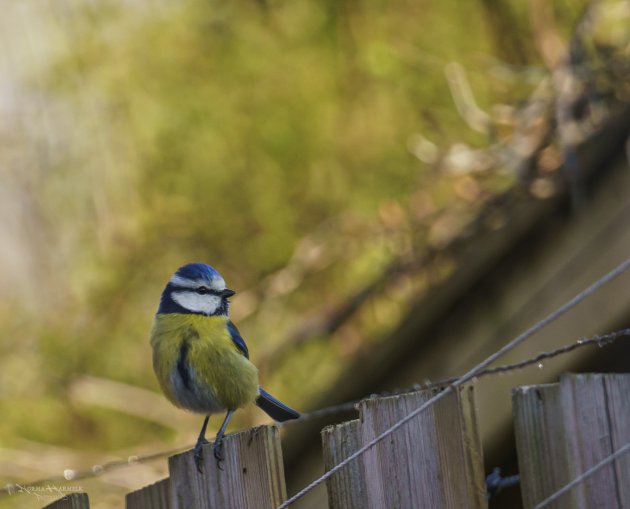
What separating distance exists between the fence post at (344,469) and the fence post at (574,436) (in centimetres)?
26

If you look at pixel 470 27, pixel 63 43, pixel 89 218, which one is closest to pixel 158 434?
pixel 89 218

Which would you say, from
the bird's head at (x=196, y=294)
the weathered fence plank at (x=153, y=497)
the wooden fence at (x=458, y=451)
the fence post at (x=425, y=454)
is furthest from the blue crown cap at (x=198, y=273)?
the fence post at (x=425, y=454)

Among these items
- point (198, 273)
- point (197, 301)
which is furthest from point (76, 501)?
point (198, 273)

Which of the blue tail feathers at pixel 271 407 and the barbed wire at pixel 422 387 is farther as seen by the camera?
the blue tail feathers at pixel 271 407

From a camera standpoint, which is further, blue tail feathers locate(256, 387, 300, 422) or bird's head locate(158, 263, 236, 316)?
bird's head locate(158, 263, 236, 316)

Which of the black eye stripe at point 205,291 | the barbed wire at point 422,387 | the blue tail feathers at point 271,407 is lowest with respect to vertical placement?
the barbed wire at point 422,387

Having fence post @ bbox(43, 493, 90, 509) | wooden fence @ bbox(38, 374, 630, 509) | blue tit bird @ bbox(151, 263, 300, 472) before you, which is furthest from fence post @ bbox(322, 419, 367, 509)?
blue tit bird @ bbox(151, 263, 300, 472)

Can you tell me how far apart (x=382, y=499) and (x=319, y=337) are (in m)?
2.86

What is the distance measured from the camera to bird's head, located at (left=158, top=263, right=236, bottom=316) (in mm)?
2898

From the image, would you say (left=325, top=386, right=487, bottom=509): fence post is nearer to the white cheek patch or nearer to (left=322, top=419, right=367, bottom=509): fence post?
(left=322, top=419, right=367, bottom=509): fence post

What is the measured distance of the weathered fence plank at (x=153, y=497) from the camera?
5.72 feet

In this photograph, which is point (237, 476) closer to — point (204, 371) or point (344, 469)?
point (344, 469)

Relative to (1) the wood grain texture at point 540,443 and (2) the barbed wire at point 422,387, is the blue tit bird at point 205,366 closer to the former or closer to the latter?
(2) the barbed wire at point 422,387

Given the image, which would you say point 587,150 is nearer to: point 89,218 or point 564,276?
point 564,276
